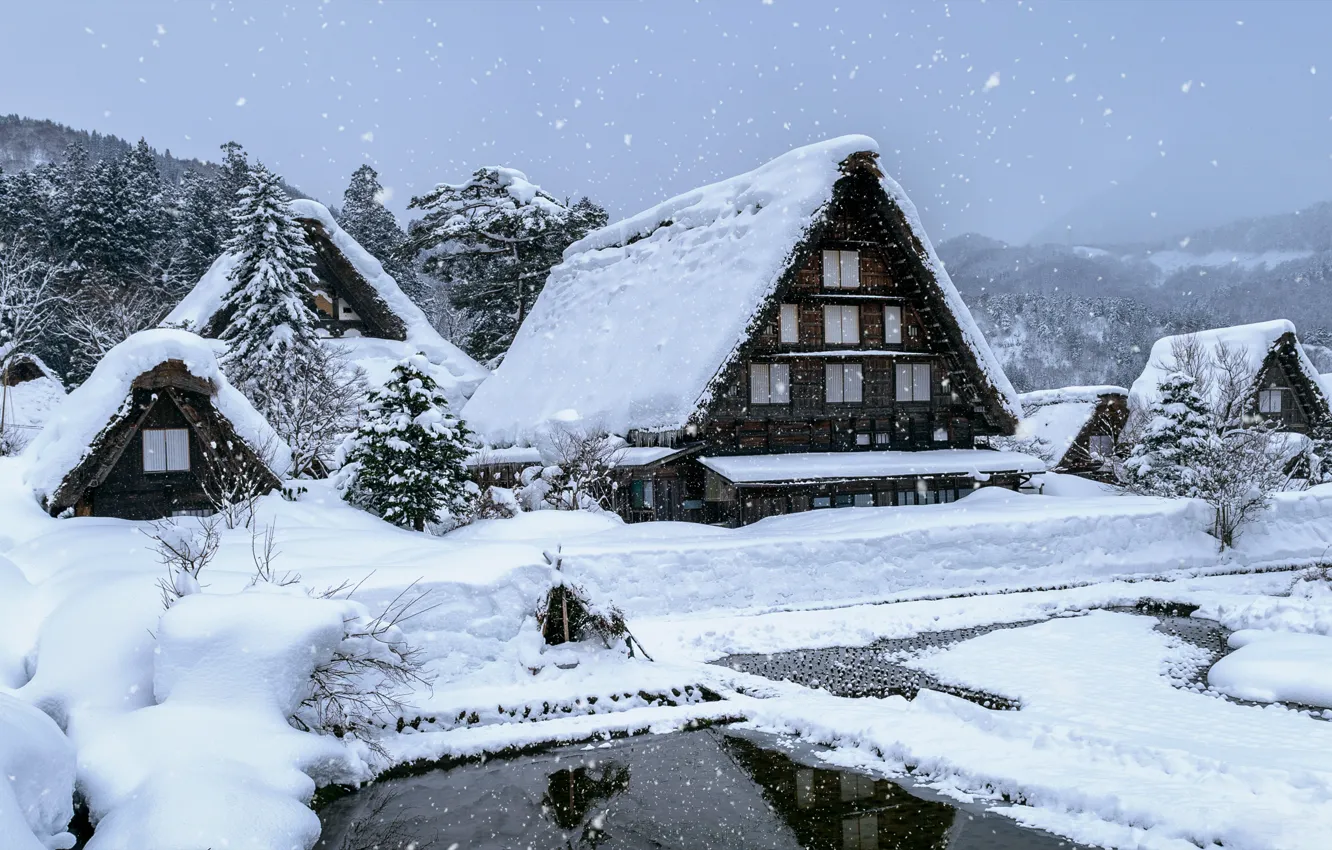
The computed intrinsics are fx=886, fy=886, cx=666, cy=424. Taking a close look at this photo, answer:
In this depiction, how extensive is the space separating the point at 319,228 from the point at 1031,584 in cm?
2537

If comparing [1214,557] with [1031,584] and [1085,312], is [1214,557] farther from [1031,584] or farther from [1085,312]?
[1085,312]

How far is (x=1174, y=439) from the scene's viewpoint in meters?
25.5

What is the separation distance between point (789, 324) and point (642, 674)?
13991 mm

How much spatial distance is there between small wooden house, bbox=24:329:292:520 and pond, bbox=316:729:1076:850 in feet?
28.5

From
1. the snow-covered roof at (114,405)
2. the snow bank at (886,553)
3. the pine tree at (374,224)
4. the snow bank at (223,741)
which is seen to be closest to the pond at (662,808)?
the snow bank at (223,741)

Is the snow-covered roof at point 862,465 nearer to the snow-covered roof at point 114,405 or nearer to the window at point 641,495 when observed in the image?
the window at point 641,495

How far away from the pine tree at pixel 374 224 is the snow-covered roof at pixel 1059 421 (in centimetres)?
3299

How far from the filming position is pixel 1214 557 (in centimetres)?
2041

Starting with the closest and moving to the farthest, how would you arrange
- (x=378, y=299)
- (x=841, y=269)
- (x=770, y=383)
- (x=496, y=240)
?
(x=770, y=383) < (x=841, y=269) < (x=378, y=299) < (x=496, y=240)

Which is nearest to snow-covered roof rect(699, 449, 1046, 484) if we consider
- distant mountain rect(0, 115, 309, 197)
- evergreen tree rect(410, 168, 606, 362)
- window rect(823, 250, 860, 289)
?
window rect(823, 250, 860, 289)

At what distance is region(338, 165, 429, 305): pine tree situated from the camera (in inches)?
1953

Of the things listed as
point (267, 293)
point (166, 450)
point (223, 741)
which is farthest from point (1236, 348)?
point (223, 741)

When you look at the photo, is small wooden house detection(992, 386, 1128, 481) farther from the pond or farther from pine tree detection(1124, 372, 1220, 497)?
the pond

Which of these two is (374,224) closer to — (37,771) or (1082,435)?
(1082,435)
